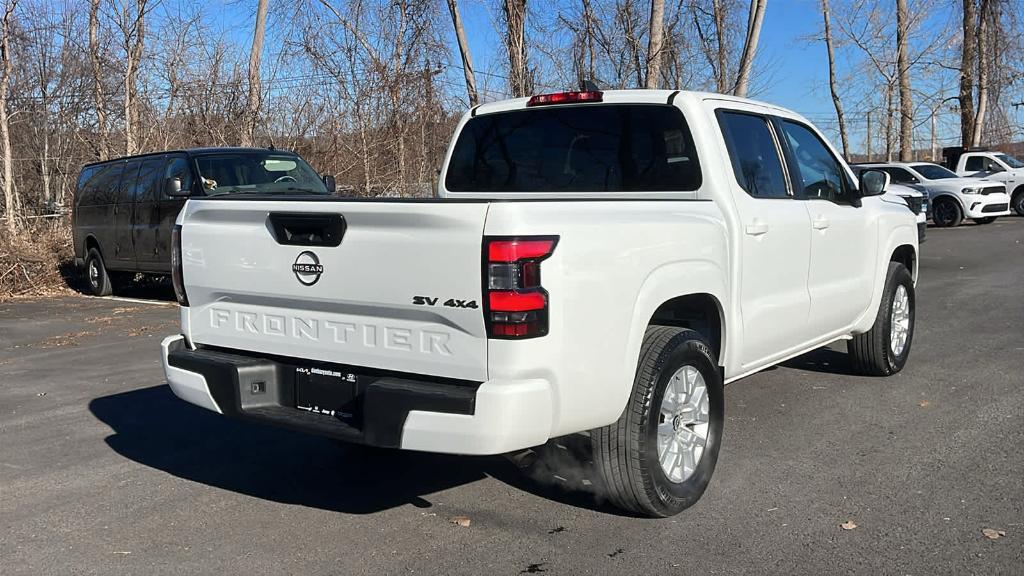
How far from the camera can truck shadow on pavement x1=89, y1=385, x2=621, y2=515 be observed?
15.2ft

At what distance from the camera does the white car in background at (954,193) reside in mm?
23812

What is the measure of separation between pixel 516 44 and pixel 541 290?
1477 cm

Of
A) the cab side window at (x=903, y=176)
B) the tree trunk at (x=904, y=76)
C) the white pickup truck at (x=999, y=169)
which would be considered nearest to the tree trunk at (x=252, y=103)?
the cab side window at (x=903, y=176)

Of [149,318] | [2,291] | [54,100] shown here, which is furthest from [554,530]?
[54,100]

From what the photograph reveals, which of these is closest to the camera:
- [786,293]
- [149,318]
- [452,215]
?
[452,215]

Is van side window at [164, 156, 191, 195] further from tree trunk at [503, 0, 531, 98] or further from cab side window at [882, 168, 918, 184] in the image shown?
cab side window at [882, 168, 918, 184]

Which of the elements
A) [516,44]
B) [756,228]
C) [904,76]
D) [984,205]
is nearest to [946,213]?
[984,205]

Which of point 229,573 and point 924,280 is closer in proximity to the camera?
point 229,573

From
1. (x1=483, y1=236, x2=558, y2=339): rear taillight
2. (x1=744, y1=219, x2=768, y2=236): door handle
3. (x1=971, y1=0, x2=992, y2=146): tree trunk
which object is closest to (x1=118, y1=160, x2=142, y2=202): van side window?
(x1=744, y1=219, x2=768, y2=236): door handle

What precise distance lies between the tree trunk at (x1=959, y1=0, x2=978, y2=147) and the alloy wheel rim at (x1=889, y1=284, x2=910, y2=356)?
29406 millimetres

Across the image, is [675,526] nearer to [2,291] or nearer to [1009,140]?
[2,291]

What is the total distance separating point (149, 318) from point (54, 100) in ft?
38.2

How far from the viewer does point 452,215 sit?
11.7 feet

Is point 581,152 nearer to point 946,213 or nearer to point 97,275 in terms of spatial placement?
point 97,275
